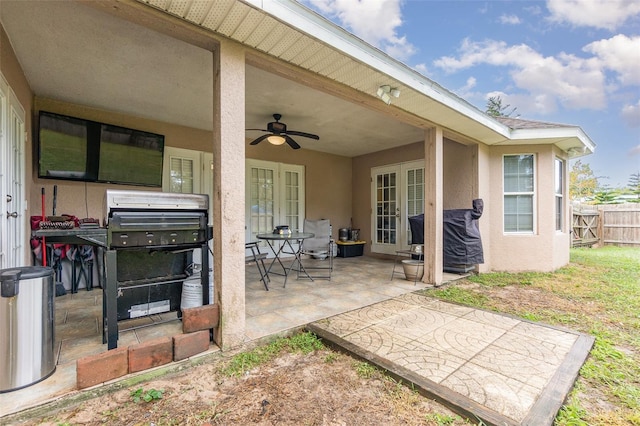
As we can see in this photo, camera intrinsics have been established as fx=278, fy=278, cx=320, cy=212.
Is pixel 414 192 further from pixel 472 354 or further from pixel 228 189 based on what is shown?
pixel 228 189

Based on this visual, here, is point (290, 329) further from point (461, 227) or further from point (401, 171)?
point (401, 171)

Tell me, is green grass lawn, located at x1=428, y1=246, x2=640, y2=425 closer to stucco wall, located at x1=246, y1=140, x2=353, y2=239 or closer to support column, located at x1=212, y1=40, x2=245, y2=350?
support column, located at x1=212, y1=40, x2=245, y2=350

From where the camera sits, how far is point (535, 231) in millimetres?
5387

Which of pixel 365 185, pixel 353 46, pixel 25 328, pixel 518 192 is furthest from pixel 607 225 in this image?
pixel 25 328

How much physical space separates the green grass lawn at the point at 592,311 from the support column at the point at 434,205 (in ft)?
1.16

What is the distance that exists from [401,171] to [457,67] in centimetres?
903

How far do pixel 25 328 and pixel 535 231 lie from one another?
7.01 meters

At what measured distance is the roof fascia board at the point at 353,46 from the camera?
2.00m

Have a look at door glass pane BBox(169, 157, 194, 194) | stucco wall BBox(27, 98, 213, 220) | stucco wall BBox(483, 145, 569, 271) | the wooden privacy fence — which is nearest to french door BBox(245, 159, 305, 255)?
door glass pane BBox(169, 157, 194, 194)

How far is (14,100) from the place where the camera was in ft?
8.75

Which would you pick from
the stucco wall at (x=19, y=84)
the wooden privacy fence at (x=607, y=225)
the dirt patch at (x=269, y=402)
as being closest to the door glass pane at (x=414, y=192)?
the dirt patch at (x=269, y=402)

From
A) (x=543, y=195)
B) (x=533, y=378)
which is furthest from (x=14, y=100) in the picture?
(x=543, y=195)

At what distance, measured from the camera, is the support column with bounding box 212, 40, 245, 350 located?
7.06ft

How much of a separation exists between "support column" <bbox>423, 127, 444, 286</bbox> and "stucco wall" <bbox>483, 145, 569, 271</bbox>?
1.95 meters
